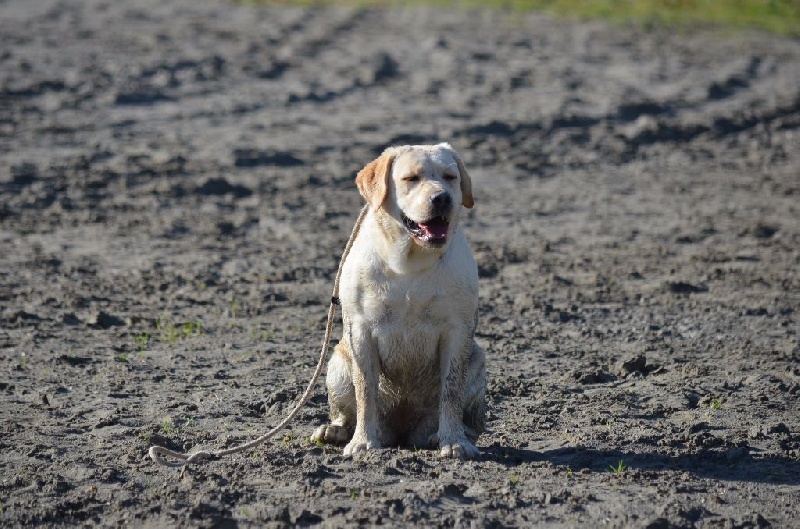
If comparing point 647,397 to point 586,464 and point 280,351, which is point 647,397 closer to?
point 586,464

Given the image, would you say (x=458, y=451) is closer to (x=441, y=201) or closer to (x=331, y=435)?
(x=331, y=435)

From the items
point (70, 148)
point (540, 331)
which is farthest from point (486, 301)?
point (70, 148)

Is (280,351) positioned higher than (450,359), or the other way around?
(450,359)

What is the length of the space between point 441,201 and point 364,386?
111 cm

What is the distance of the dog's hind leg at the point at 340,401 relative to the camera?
24.1 ft

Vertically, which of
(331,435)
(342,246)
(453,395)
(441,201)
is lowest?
(342,246)

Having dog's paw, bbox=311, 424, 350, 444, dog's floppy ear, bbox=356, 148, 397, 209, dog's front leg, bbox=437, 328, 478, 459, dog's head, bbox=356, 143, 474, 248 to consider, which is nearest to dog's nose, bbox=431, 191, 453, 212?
dog's head, bbox=356, 143, 474, 248

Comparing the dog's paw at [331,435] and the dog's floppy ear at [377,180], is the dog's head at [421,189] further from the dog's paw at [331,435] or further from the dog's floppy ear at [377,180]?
the dog's paw at [331,435]

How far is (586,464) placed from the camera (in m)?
7.13

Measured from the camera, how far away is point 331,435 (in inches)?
292

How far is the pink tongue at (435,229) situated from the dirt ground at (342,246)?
3.77ft

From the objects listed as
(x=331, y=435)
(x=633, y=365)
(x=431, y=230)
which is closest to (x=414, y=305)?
(x=431, y=230)

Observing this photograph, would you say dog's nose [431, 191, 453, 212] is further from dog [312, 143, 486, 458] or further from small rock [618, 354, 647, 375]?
small rock [618, 354, 647, 375]

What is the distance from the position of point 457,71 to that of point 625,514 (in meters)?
14.1
